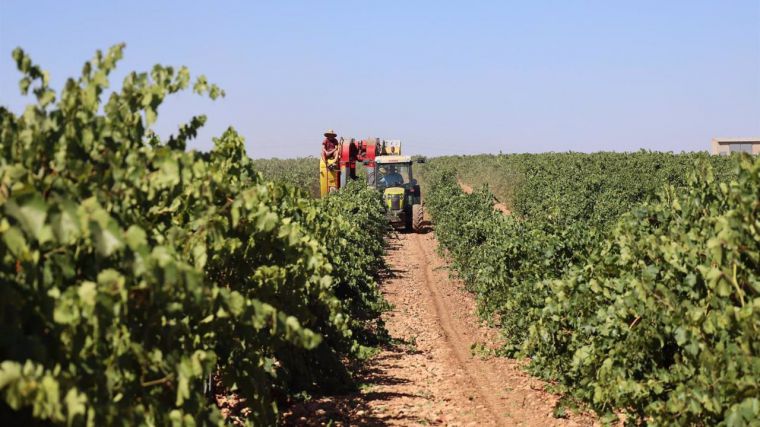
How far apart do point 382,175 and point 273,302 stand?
2279 cm

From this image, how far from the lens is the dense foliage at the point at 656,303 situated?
5090 mm

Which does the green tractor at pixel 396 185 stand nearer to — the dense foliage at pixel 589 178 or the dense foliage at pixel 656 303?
the dense foliage at pixel 589 178

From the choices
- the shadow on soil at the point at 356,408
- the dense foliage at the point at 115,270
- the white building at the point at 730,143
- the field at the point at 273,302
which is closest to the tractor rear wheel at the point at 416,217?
the field at the point at 273,302

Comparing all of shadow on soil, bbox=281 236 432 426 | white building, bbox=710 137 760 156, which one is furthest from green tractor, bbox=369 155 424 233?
white building, bbox=710 137 760 156

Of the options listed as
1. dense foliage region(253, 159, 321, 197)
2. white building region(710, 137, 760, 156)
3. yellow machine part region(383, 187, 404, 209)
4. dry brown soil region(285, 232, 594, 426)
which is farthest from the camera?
white building region(710, 137, 760, 156)

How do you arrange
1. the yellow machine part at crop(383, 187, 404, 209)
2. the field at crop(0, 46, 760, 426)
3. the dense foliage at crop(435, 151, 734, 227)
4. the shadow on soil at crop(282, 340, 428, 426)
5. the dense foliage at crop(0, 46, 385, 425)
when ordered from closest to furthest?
1. the dense foliage at crop(0, 46, 385, 425)
2. the field at crop(0, 46, 760, 426)
3. the shadow on soil at crop(282, 340, 428, 426)
4. the dense foliage at crop(435, 151, 734, 227)
5. the yellow machine part at crop(383, 187, 404, 209)

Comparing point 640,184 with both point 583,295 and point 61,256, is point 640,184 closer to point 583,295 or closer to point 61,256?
point 583,295

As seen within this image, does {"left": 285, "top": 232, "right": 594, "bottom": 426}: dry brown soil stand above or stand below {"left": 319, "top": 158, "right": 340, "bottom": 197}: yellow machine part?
below

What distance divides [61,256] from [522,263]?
824 centimetres

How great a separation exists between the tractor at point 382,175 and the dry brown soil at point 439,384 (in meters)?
12.4

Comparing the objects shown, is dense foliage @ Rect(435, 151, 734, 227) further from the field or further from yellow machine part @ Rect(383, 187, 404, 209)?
the field

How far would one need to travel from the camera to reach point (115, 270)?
11.0 feet

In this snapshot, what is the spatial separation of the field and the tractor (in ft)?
50.9

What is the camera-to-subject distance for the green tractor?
27.8 metres
